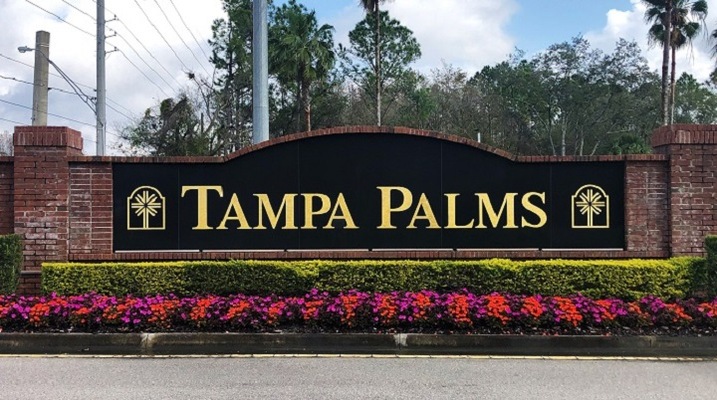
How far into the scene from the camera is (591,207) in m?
9.02

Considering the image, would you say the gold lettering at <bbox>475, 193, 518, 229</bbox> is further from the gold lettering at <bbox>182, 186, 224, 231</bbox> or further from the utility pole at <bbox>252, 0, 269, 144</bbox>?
the utility pole at <bbox>252, 0, 269, 144</bbox>

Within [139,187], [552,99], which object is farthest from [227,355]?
[552,99]

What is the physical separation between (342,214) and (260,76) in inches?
157

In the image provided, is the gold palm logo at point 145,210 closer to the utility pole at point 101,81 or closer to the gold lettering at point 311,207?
the gold lettering at point 311,207

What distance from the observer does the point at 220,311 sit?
7.49 m

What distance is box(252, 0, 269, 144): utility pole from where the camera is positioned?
11.5 m

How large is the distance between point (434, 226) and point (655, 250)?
10.9 ft

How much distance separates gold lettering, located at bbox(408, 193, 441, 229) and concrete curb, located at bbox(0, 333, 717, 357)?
238 centimetres

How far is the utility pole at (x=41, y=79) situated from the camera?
18.8 meters

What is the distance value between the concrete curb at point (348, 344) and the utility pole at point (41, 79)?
1375 cm

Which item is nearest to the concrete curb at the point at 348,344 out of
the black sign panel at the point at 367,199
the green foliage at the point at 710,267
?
the green foliage at the point at 710,267

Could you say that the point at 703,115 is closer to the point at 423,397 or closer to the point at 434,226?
the point at 434,226

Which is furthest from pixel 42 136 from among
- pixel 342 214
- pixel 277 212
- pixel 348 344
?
pixel 348 344

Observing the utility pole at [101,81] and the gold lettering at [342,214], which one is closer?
the gold lettering at [342,214]
